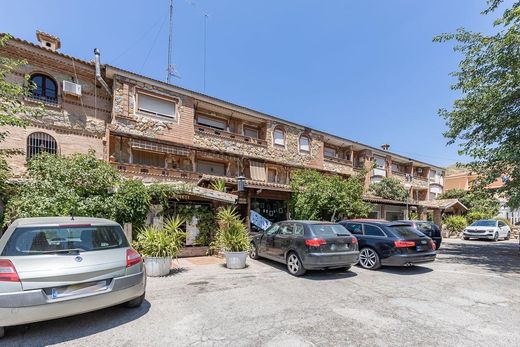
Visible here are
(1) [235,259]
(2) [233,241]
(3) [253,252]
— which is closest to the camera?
(1) [235,259]

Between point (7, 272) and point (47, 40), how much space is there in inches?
579

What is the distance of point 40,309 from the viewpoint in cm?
358

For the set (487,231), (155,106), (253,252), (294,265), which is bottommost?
(487,231)

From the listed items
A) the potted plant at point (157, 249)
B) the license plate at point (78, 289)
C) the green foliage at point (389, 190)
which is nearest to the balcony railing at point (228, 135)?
the potted plant at point (157, 249)

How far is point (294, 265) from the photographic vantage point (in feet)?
25.7

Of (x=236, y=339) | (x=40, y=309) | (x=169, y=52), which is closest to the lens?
(x=40, y=309)

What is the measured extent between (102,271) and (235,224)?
17.9ft

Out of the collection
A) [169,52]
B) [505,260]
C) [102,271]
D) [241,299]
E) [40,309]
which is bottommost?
[505,260]

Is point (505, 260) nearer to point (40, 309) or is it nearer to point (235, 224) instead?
point (235, 224)

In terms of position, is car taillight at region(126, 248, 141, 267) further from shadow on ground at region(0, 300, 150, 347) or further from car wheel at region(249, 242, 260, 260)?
car wheel at region(249, 242, 260, 260)

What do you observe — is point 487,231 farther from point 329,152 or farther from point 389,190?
point 329,152

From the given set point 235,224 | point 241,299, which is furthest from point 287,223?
point 241,299

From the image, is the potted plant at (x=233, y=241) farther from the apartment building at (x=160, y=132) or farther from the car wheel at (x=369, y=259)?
the car wheel at (x=369, y=259)

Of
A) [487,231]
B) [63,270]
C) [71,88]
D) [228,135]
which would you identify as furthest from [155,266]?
[487,231]
